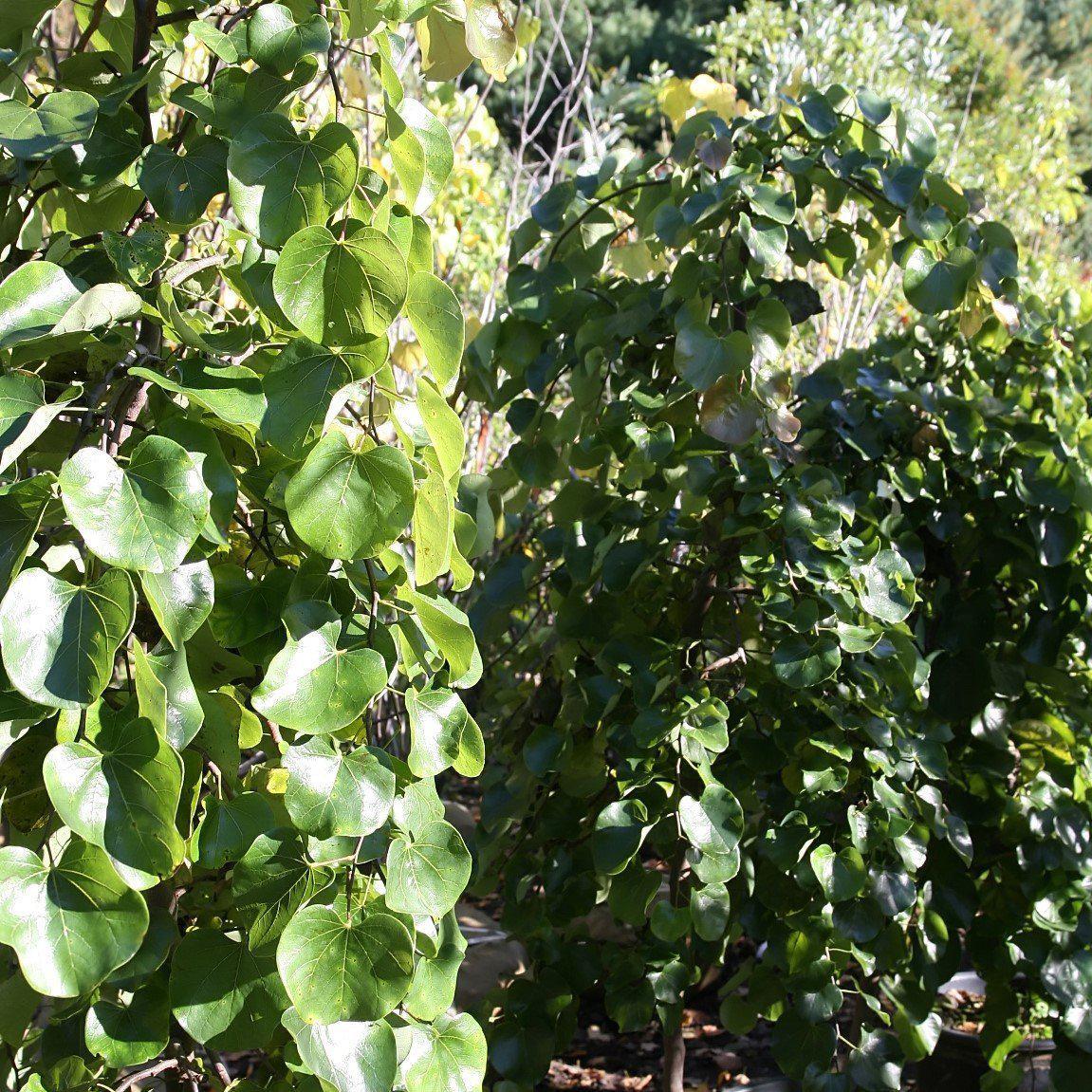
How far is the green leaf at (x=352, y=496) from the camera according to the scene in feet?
2.31

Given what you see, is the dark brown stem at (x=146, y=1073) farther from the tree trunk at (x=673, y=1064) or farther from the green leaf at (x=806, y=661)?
the tree trunk at (x=673, y=1064)

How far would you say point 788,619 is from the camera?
135 centimetres

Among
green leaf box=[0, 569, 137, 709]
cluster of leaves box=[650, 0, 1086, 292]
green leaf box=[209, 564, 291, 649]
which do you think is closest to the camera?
green leaf box=[0, 569, 137, 709]

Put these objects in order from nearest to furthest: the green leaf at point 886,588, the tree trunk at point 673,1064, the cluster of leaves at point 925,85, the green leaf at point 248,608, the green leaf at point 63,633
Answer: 1. the green leaf at point 63,633
2. the green leaf at point 248,608
3. the green leaf at point 886,588
4. the tree trunk at point 673,1064
5. the cluster of leaves at point 925,85

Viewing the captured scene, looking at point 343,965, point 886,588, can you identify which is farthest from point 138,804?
point 886,588

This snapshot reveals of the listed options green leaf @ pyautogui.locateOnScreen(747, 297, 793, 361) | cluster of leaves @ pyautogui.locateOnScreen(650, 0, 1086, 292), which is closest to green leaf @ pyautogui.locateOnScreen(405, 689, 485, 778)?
green leaf @ pyautogui.locateOnScreen(747, 297, 793, 361)

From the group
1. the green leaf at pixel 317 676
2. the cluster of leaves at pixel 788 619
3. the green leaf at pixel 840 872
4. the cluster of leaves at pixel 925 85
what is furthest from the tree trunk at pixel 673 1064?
the cluster of leaves at pixel 925 85

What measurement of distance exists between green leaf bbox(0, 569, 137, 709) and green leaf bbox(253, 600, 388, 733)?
0.10 m

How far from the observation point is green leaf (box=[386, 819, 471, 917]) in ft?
2.46

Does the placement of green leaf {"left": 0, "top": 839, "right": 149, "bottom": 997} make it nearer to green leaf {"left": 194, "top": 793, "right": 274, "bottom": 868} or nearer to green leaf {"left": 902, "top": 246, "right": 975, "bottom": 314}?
green leaf {"left": 194, "top": 793, "right": 274, "bottom": 868}

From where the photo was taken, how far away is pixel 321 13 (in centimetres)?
80

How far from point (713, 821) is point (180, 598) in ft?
2.57

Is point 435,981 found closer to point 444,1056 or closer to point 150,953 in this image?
point 444,1056

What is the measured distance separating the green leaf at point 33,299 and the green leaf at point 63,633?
0.55 ft
